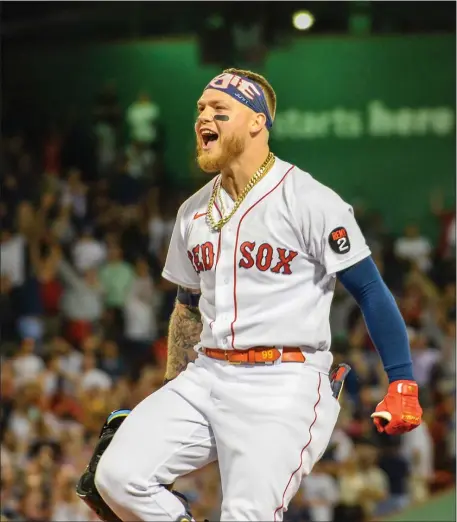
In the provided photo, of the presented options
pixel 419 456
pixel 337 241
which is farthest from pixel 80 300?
pixel 337 241

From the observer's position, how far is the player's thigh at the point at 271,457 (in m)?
3.50

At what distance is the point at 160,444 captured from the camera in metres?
3.65

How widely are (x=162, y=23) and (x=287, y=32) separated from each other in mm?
1459

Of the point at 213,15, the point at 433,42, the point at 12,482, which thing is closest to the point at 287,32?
the point at 213,15

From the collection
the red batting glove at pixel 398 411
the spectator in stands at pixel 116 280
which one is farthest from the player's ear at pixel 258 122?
the spectator in stands at pixel 116 280

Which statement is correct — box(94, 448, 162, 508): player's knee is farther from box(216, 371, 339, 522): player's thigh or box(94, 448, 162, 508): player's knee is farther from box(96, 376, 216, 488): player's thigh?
box(216, 371, 339, 522): player's thigh

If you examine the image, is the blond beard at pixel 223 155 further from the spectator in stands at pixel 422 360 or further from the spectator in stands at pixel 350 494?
the spectator in stands at pixel 422 360

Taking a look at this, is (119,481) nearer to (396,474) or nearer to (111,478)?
(111,478)

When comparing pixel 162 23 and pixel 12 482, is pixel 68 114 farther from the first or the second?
pixel 12 482

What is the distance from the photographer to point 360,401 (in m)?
9.85

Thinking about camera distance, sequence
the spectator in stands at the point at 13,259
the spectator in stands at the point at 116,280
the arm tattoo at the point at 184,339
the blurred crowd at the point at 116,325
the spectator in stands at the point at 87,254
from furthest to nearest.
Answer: the spectator in stands at the point at 87,254, the spectator in stands at the point at 116,280, the spectator in stands at the point at 13,259, the blurred crowd at the point at 116,325, the arm tattoo at the point at 184,339

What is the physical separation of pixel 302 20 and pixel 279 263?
968 cm

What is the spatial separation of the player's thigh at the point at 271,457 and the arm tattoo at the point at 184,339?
0.60 m

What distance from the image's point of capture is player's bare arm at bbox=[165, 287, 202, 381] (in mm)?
4195
